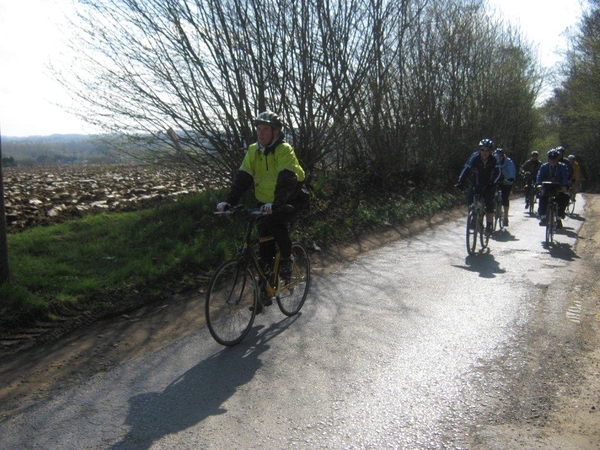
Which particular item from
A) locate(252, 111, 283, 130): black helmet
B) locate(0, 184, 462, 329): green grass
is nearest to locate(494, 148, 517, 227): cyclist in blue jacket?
locate(0, 184, 462, 329): green grass

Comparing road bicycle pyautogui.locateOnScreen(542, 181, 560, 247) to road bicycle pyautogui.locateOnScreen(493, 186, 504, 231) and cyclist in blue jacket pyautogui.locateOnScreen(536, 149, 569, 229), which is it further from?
road bicycle pyautogui.locateOnScreen(493, 186, 504, 231)

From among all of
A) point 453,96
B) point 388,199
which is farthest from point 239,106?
point 453,96

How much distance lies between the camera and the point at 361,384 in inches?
188

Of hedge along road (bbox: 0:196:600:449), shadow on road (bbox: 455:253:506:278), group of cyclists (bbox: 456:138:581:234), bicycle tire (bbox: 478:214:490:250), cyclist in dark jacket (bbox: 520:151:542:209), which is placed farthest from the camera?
cyclist in dark jacket (bbox: 520:151:542:209)

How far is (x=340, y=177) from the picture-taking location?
1708 cm

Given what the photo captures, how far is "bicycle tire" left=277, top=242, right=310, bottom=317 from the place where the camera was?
263 inches

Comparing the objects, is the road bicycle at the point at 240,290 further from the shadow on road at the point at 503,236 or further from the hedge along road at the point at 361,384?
the shadow on road at the point at 503,236

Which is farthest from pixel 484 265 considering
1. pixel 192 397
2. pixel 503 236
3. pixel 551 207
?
pixel 192 397

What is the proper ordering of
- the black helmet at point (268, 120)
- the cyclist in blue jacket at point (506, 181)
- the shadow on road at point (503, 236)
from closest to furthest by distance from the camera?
the black helmet at point (268, 120) → the shadow on road at point (503, 236) → the cyclist in blue jacket at point (506, 181)

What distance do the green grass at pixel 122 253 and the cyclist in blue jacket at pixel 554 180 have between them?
12.0 feet

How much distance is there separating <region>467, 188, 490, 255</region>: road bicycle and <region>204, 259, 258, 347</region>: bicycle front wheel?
19.8 ft

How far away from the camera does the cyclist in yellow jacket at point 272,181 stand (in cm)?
588

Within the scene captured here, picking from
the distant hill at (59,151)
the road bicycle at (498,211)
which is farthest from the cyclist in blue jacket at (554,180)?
the distant hill at (59,151)

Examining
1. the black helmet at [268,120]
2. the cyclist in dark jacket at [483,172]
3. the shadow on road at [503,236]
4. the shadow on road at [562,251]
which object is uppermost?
the black helmet at [268,120]
